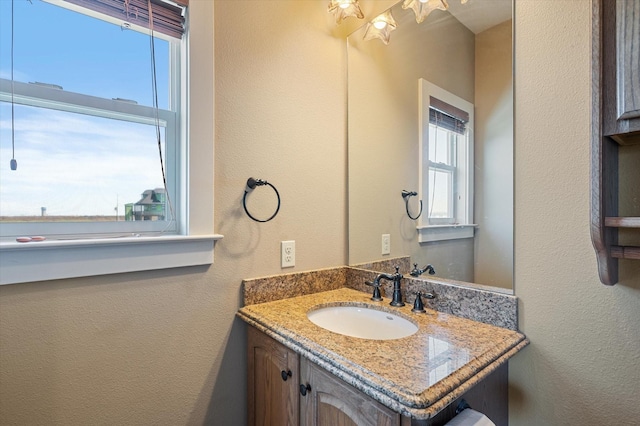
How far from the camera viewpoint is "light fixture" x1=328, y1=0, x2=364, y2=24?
4.76 feet

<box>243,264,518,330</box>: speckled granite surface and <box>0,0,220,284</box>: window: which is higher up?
<box>0,0,220,284</box>: window

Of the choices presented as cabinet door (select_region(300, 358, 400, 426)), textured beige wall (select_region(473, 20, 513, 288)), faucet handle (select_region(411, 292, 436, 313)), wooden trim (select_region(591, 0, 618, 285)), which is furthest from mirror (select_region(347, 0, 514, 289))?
cabinet door (select_region(300, 358, 400, 426))

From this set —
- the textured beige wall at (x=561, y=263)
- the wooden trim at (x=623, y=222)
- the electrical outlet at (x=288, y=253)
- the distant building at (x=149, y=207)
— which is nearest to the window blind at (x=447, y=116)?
the textured beige wall at (x=561, y=263)

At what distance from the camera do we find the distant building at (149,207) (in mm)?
1110

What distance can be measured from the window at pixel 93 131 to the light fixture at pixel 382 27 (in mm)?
855

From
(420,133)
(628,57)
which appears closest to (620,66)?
(628,57)

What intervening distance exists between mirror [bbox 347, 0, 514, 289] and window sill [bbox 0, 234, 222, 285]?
0.80 metres

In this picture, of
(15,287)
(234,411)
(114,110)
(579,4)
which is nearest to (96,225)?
(15,287)

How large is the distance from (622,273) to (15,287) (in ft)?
5.44

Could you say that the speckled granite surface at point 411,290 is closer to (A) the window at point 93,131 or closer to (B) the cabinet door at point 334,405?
(A) the window at point 93,131

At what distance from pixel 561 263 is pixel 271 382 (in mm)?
1014

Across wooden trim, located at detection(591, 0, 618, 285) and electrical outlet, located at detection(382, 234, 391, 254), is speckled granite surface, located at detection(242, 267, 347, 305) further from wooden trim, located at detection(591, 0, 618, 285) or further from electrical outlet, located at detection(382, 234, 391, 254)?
wooden trim, located at detection(591, 0, 618, 285)

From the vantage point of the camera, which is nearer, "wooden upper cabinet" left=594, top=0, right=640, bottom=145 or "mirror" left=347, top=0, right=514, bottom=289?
"wooden upper cabinet" left=594, top=0, right=640, bottom=145

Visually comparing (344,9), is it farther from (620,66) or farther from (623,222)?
(623,222)
